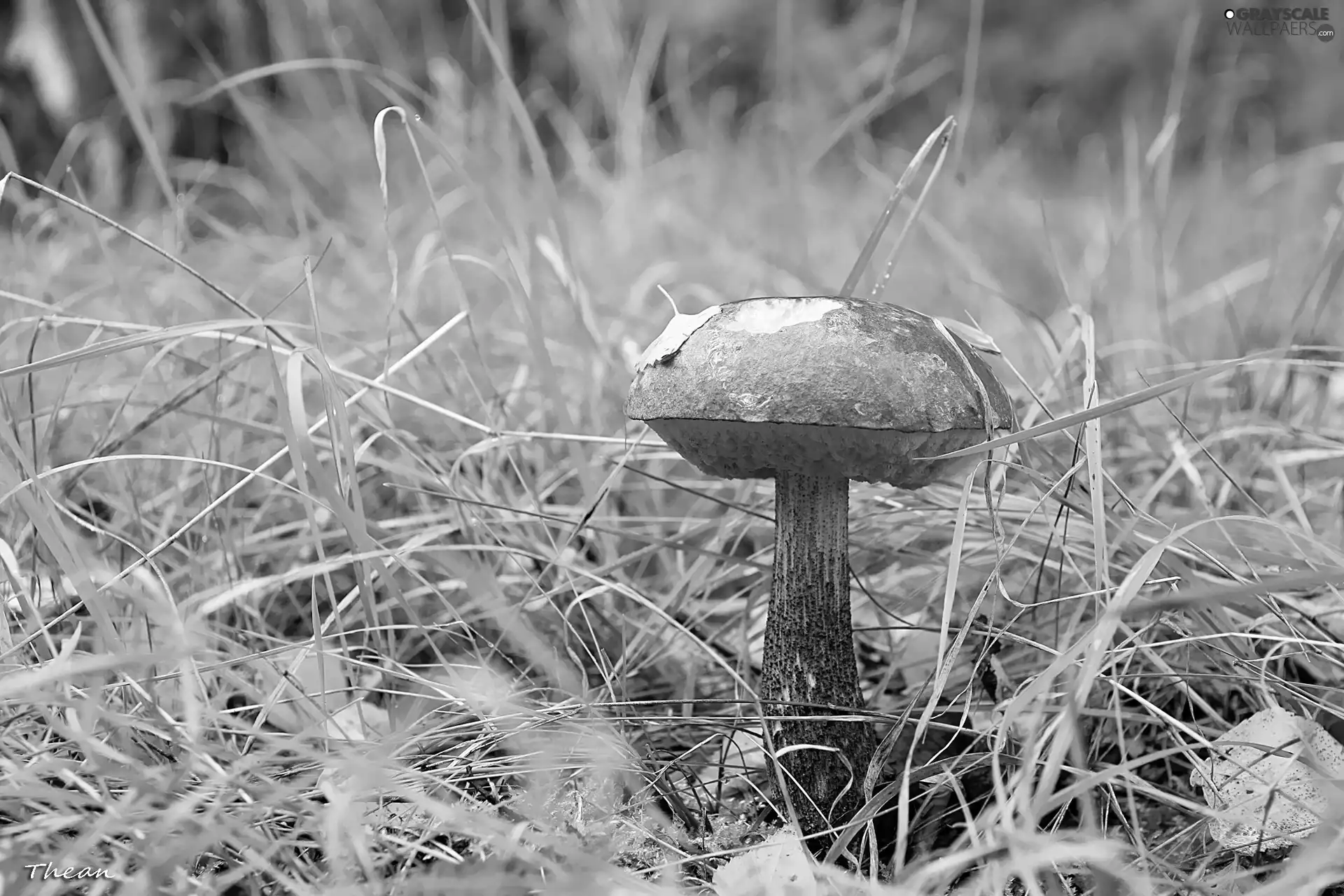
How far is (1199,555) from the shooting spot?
139 centimetres

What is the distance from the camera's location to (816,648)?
1280 mm

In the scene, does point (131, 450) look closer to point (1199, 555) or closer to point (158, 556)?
point (158, 556)

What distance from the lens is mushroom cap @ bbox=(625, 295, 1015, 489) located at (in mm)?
1047

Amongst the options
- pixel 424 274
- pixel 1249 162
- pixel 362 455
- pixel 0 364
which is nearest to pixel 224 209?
pixel 424 274

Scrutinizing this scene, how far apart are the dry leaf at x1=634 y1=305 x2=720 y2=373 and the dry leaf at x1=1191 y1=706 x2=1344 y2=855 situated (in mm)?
782

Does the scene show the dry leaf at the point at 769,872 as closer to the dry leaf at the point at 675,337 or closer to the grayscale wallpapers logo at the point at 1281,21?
the dry leaf at the point at 675,337

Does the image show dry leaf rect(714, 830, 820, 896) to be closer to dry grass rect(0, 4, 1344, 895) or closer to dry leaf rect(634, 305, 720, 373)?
dry grass rect(0, 4, 1344, 895)

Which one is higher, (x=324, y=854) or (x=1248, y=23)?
(x=1248, y=23)

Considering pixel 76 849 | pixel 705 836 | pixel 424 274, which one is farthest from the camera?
pixel 424 274

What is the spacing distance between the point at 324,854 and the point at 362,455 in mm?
783

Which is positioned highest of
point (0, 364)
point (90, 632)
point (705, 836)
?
point (0, 364)

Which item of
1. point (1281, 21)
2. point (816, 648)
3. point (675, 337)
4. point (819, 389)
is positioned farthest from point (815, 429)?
point (1281, 21)

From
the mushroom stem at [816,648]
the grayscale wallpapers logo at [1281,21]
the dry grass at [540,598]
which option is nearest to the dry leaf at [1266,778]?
the dry grass at [540,598]

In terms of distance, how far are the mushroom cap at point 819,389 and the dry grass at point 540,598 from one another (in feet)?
0.46
